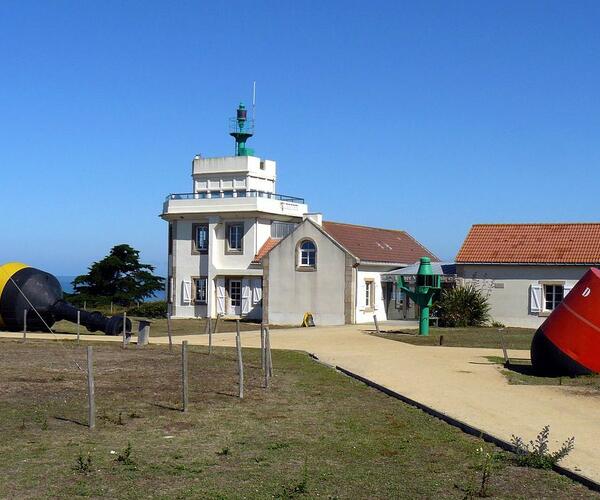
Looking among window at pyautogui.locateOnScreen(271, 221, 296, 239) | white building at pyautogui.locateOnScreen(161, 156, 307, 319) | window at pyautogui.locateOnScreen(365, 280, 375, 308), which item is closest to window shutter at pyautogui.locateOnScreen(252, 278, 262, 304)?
white building at pyautogui.locateOnScreen(161, 156, 307, 319)

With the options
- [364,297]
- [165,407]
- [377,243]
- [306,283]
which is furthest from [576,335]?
[377,243]

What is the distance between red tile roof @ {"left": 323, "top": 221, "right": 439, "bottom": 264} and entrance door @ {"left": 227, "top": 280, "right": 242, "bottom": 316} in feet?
19.4

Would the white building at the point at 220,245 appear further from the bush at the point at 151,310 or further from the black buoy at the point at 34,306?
the black buoy at the point at 34,306

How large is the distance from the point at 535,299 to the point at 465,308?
2.94 meters

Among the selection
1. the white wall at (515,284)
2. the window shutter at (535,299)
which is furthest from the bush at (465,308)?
the window shutter at (535,299)

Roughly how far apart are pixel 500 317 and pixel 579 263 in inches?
162

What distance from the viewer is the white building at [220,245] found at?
4438 cm

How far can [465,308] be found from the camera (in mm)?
37781

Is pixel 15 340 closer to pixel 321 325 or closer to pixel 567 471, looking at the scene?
pixel 321 325

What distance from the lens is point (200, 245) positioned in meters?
46.0

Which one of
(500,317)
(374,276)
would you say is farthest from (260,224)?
(500,317)

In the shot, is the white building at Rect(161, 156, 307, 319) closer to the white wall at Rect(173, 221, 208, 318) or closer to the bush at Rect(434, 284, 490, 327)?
the white wall at Rect(173, 221, 208, 318)

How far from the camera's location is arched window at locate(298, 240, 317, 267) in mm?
40438

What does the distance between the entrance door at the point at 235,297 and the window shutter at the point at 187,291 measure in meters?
2.25
